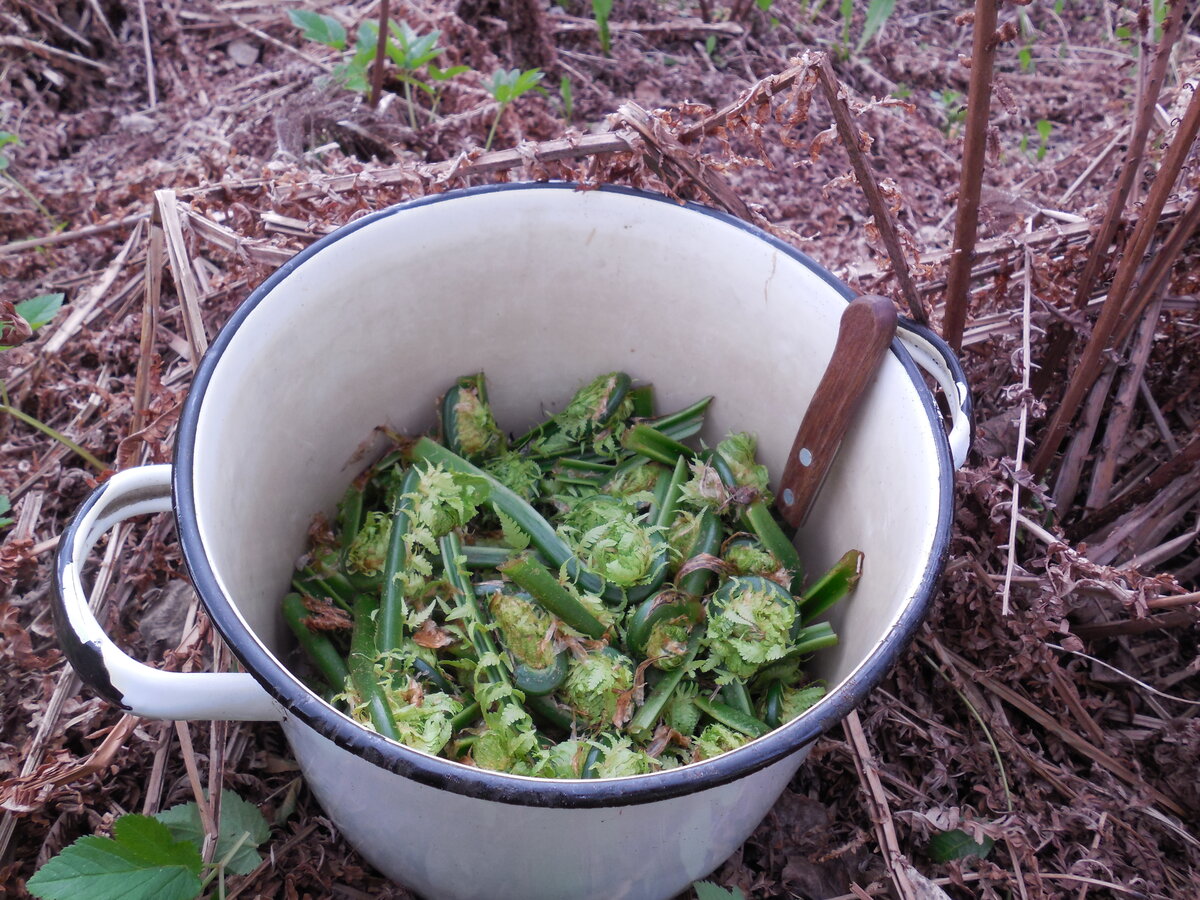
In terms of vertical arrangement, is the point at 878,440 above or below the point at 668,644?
above

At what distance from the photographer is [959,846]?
1.12 meters

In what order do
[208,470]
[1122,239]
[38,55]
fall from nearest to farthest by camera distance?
[208,470] → [1122,239] → [38,55]

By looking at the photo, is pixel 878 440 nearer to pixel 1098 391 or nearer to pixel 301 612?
pixel 1098 391

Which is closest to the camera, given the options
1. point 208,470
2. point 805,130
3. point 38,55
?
point 208,470

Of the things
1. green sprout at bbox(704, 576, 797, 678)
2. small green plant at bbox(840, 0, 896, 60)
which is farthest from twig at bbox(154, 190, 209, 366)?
small green plant at bbox(840, 0, 896, 60)

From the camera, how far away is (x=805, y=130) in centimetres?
213

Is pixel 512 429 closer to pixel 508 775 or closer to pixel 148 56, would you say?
pixel 508 775

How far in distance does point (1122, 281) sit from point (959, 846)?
0.75 m

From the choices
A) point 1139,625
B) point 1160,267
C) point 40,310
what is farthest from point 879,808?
point 40,310

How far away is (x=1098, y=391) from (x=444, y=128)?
137 cm

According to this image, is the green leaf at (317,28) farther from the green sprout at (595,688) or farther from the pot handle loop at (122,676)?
the green sprout at (595,688)

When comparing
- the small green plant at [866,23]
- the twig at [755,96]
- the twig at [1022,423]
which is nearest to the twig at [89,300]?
the twig at [755,96]

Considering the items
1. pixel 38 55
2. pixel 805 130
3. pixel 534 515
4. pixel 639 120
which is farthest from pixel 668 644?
pixel 38 55

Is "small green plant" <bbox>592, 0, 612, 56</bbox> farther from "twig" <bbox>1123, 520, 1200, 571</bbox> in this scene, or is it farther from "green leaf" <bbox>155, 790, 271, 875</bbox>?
"green leaf" <bbox>155, 790, 271, 875</bbox>
